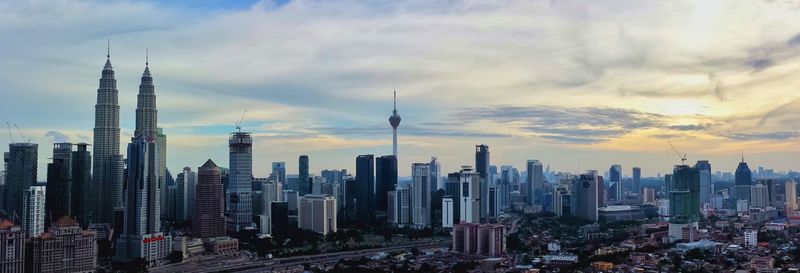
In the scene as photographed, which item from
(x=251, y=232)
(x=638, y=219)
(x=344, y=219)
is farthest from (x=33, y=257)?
(x=638, y=219)

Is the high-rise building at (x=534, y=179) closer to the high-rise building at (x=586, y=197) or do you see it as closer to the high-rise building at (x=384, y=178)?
the high-rise building at (x=586, y=197)

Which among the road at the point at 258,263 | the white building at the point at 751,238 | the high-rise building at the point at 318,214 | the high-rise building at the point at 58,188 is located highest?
the high-rise building at the point at 58,188

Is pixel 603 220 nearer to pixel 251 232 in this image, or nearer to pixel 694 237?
pixel 694 237

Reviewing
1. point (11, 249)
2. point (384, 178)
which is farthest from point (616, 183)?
point (11, 249)

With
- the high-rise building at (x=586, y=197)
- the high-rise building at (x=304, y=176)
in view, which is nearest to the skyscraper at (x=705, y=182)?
the high-rise building at (x=586, y=197)

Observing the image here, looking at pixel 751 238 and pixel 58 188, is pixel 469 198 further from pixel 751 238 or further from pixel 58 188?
pixel 58 188

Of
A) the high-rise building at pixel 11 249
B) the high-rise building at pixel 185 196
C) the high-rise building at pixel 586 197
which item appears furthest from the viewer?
the high-rise building at pixel 586 197
